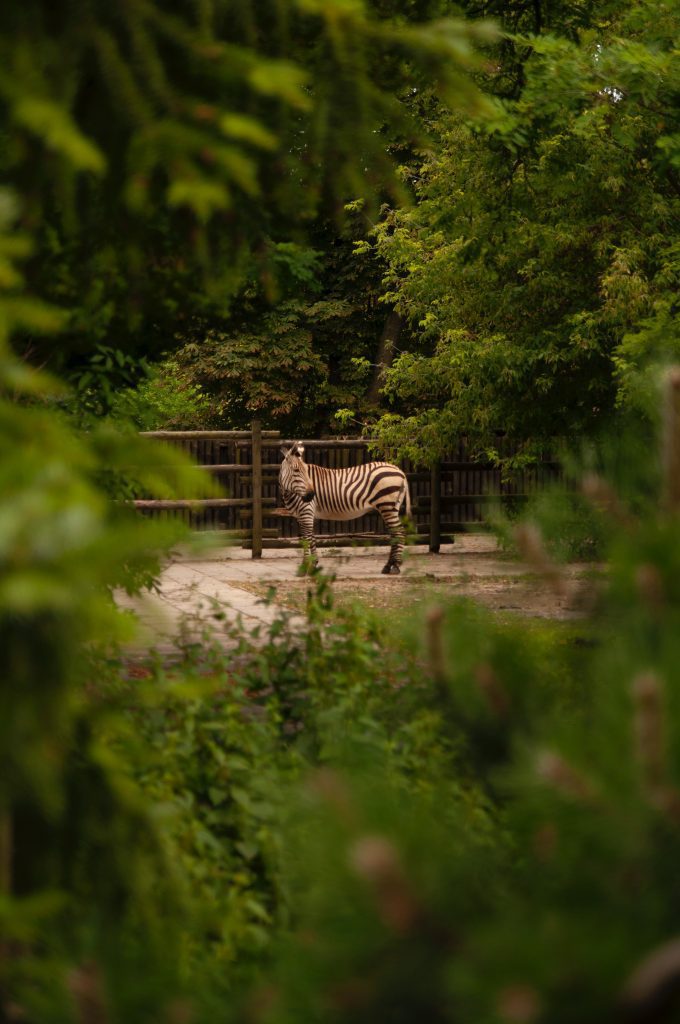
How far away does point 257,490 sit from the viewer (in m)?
23.2

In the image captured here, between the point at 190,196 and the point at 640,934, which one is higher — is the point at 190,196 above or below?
above

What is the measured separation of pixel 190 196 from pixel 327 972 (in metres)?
1.56

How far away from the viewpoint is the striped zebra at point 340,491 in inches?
842

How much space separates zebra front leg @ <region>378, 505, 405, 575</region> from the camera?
19.4 m

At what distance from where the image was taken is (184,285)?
4105 millimetres

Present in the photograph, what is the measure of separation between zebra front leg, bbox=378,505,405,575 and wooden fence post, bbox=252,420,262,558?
2.49 metres

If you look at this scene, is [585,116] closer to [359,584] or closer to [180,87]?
[180,87]

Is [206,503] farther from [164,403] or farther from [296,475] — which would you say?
[164,403]

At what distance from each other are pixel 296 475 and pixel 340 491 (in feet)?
2.52

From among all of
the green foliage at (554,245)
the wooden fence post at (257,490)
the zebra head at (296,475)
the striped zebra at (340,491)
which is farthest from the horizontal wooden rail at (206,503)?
the green foliage at (554,245)

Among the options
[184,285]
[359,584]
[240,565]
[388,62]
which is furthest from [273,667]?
[240,565]

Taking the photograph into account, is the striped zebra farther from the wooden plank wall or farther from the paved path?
the wooden plank wall

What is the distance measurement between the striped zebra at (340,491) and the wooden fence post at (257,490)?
1.14 meters

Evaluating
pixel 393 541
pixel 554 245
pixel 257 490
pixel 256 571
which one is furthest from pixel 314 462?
pixel 554 245
